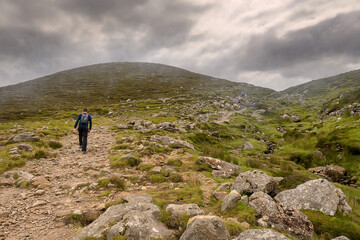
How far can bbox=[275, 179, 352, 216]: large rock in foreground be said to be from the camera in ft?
23.4

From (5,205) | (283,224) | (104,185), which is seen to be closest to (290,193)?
(283,224)

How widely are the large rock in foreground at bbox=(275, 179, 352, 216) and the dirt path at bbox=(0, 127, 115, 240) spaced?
8298mm

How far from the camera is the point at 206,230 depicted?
471cm

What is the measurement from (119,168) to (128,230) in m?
7.51

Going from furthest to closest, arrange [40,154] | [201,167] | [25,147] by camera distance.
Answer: [25,147]
[40,154]
[201,167]

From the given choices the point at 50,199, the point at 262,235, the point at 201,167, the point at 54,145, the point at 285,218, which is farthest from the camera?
the point at 54,145

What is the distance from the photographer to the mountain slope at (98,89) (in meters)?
88.7

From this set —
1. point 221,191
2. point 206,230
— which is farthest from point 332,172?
point 206,230

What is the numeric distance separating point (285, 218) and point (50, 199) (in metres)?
9.66

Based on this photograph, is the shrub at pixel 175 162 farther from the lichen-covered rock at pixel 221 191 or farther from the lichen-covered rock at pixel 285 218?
the lichen-covered rock at pixel 285 218

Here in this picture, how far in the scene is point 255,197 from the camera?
7.27m

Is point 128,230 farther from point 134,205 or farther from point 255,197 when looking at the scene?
point 255,197

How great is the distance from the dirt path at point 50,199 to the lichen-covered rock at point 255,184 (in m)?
6.74

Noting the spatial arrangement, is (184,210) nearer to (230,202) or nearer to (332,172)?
(230,202)
